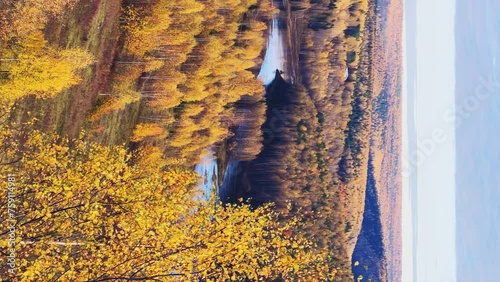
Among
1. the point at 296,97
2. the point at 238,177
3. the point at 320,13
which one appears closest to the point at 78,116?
the point at 238,177

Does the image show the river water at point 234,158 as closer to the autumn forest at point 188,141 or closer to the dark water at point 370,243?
the autumn forest at point 188,141

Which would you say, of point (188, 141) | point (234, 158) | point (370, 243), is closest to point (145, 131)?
point (188, 141)

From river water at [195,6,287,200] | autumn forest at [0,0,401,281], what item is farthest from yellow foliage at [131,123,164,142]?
river water at [195,6,287,200]

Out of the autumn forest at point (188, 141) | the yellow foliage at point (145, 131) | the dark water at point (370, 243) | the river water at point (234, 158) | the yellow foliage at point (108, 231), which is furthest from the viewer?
the dark water at point (370, 243)

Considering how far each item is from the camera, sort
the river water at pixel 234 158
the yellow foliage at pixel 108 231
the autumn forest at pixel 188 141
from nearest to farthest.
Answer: the yellow foliage at pixel 108 231 → the autumn forest at pixel 188 141 → the river water at pixel 234 158

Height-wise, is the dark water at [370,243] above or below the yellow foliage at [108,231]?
below

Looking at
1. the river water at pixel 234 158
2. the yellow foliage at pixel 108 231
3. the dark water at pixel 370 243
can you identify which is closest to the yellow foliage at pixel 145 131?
the river water at pixel 234 158

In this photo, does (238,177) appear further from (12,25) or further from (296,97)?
(12,25)

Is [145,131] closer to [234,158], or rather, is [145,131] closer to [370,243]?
[234,158]
